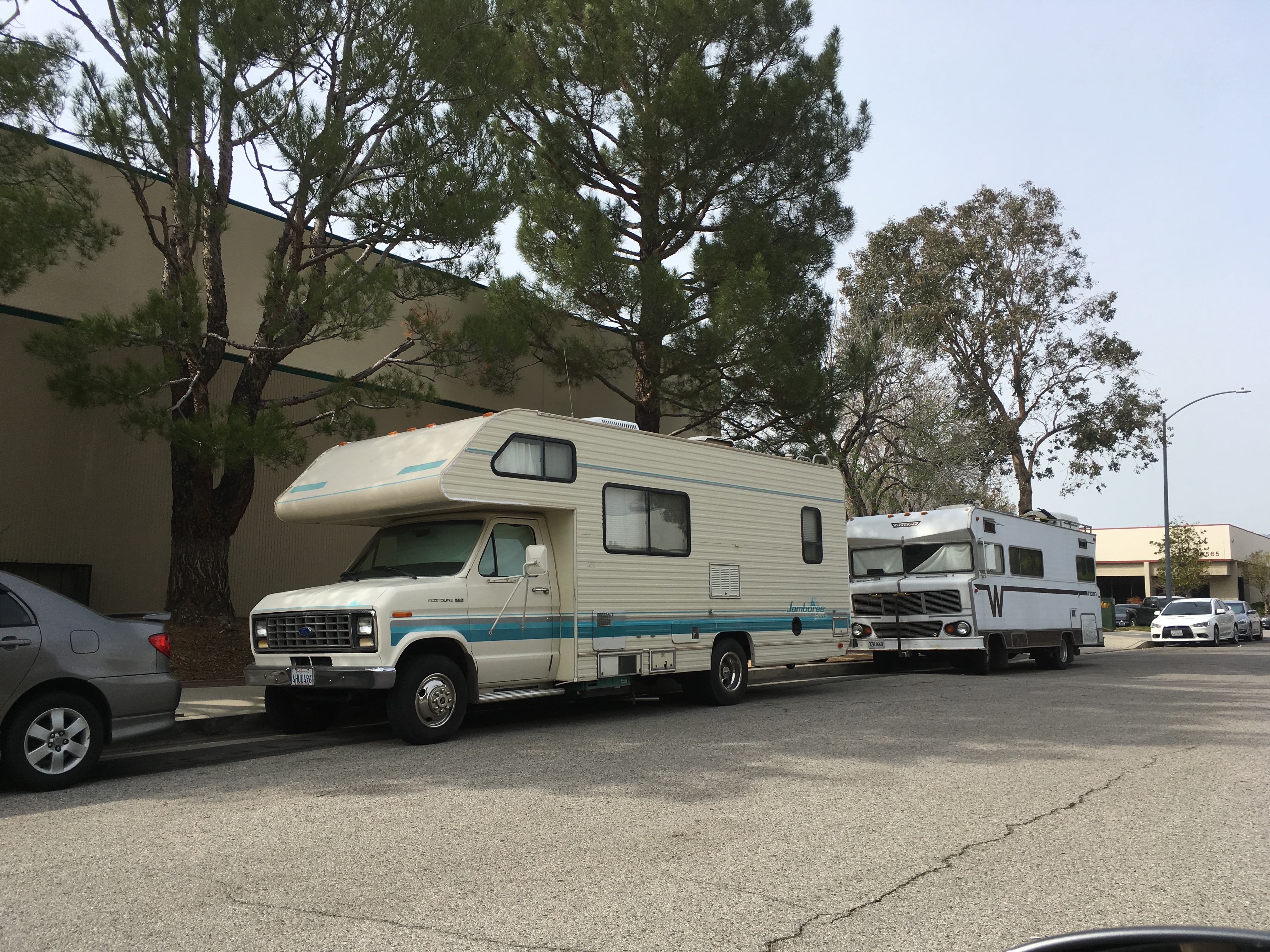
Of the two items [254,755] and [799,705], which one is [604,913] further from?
[799,705]

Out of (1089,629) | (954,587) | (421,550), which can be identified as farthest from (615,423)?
(1089,629)

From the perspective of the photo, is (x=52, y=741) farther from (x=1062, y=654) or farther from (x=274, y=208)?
(x=1062, y=654)

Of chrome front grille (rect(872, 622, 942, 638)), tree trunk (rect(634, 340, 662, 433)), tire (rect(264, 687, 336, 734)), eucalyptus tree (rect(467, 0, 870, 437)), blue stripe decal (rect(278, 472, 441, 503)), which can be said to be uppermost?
eucalyptus tree (rect(467, 0, 870, 437))

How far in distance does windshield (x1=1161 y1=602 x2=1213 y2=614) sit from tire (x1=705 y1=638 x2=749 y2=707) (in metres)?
26.3

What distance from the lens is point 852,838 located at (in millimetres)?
6082

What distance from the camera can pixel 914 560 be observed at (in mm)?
18953

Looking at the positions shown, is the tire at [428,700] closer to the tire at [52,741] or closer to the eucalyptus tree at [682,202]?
the tire at [52,741]

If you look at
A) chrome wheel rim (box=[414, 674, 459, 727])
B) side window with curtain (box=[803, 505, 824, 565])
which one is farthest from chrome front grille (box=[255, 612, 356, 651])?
side window with curtain (box=[803, 505, 824, 565])

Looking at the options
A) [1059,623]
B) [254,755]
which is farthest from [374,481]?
[1059,623]

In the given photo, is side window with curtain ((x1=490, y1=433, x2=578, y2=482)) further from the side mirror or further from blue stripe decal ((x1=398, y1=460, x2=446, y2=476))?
the side mirror

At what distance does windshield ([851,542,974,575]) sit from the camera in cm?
1834

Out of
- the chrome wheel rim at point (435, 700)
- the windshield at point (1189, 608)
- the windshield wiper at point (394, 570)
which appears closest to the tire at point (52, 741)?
the chrome wheel rim at point (435, 700)

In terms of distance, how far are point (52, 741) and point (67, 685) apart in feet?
1.39

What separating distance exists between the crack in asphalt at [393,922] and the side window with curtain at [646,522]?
6995 millimetres
